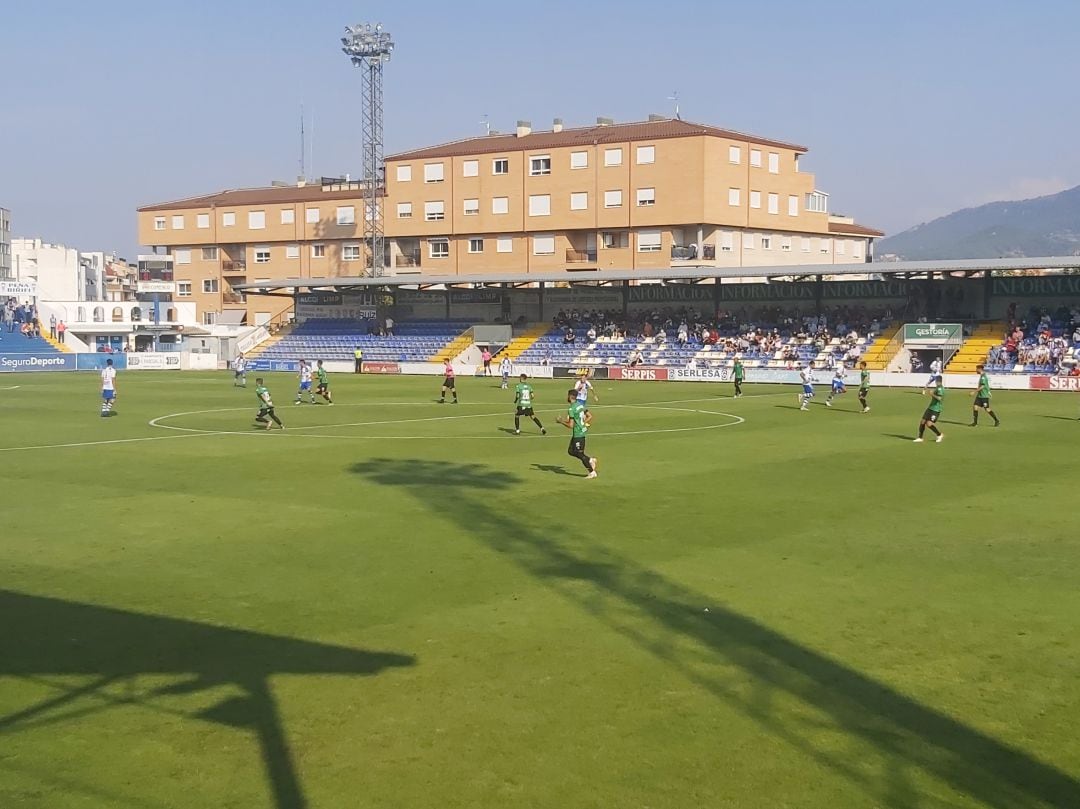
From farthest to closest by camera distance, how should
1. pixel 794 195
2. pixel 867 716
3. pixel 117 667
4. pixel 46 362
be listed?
pixel 794 195
pixel 46 362
pixel 117 667
pixel 867 716

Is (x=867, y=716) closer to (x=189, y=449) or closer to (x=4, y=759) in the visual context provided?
(x=4, y=759)

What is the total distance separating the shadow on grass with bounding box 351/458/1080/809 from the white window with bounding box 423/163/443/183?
78.3 meters

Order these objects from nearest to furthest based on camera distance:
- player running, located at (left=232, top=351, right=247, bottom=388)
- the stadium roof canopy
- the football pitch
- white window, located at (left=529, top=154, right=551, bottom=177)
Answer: the football pitch, player running, located at (left=232, top=351, right=247, bottom=388), the stadium roof canopy, white window, located at (left=529, top=154, right=551, bottom=177)

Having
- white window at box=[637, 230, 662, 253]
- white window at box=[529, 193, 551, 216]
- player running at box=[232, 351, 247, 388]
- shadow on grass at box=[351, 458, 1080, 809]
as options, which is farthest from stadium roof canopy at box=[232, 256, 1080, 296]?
shadow on grass at box=[351, 458, 1080, 809]

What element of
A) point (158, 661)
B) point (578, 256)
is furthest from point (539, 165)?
point (158, 661)

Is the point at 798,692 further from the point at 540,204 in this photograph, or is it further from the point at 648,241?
the point at 540,204

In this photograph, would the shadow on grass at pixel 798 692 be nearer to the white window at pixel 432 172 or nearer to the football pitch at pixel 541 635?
the football pitch at pixel 541 635

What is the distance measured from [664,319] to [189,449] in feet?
163

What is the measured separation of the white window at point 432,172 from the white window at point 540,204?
9254mm

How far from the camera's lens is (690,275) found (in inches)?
2623

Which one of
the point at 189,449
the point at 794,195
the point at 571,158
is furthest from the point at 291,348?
the point at 189,449

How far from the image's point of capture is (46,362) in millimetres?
80375

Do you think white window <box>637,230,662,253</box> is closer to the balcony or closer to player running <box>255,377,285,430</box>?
the balcony

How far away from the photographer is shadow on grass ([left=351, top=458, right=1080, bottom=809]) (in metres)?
7.99
